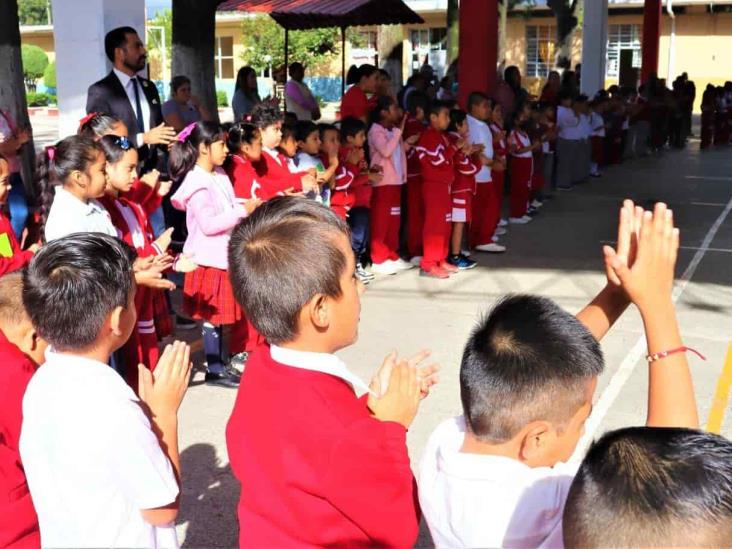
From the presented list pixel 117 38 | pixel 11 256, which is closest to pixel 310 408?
pixel 11 256

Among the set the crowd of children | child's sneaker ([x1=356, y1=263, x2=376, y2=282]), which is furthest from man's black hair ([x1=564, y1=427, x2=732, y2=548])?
child's sneaker ([x1=356, y1=263, x2=376, y2=282])

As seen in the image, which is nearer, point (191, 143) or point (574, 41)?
point (191, 143)

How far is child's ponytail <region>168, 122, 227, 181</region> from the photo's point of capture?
4.82m

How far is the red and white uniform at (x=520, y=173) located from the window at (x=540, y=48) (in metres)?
27.0

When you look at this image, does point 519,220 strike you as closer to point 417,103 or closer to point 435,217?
point 417,103

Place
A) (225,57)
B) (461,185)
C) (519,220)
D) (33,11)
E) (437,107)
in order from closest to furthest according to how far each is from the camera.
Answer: (437,107) < (461,185) < (519,220) < (225,57) < (33,11)

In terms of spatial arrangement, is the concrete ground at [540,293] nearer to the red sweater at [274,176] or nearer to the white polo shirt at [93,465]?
the red sweater at [274,176]

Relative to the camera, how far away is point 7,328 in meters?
2.47

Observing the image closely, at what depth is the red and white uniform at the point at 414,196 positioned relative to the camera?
7.97 m

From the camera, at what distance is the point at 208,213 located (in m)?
4.73

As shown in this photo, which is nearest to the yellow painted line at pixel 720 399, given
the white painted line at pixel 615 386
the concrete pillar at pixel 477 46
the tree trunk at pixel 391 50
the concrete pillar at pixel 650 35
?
the white painted line at pixel 615 386

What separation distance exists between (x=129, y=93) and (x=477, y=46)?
234 inches

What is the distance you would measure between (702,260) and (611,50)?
3022 centimetres

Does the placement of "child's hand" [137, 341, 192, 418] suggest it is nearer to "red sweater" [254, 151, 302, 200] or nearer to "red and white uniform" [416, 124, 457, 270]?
"red sweater" [254, 151, 302, 200]
